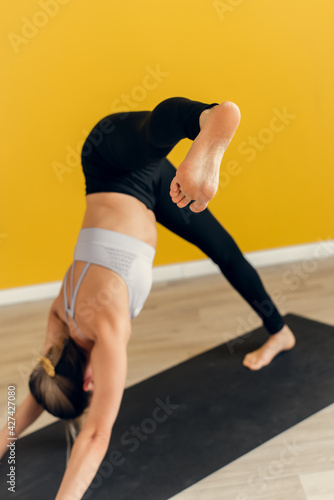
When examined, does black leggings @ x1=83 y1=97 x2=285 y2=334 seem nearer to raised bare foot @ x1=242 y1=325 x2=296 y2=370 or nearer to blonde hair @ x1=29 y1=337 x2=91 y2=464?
raised bare foot @ x1=242 y1=325 x2=296 y2=370

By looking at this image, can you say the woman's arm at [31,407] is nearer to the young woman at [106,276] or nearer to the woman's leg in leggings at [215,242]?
the young woman at [106,276]

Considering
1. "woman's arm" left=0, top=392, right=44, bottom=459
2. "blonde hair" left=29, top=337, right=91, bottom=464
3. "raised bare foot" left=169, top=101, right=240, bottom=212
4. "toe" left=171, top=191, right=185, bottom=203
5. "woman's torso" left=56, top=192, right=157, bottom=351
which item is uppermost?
"raised bare foot" left=169, top=101, right=240, bottom=212

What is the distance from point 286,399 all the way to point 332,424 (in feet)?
0.66

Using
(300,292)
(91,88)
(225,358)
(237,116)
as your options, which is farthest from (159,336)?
(237,116)

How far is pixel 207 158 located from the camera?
120cm

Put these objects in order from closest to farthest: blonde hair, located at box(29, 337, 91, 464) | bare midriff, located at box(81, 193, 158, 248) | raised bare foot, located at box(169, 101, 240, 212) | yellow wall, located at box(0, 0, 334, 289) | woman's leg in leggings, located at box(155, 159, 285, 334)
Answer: raised bare foot, located at box(169, 101, 240, 212) → blonde hair, located at box(29, 337, 91, 464) → bare midriff, located at box(81, 193, 158, 248) → woman's leg in leggings, located at box(155, 159, 285, 334) → yellow wall, located at box(0, 0, 334, 289)

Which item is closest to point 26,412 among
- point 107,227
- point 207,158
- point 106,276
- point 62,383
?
point 62,383

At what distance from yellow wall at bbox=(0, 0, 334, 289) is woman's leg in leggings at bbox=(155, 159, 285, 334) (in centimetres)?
106

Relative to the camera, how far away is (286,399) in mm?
1973

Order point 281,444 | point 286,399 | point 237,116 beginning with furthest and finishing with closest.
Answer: point 286,399 < point 281,444 < point 237,116

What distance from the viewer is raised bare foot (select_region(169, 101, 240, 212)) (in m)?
1.18

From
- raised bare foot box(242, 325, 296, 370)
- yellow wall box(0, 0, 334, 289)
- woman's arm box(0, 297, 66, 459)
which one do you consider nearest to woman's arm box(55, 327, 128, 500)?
woman's arm box(0, 297, 66, 459)

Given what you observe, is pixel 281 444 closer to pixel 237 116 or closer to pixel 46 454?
pixel 46 454

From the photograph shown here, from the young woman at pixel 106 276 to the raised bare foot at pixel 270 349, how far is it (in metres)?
0.66
